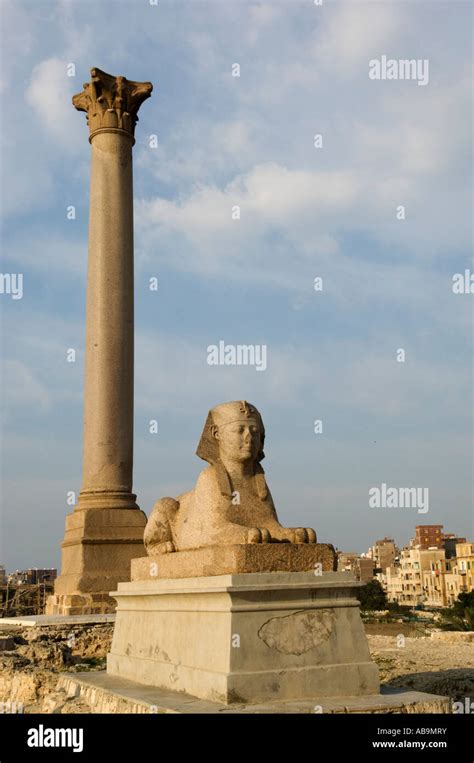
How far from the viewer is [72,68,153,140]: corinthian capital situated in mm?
17312

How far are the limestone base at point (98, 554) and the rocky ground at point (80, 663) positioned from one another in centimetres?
150

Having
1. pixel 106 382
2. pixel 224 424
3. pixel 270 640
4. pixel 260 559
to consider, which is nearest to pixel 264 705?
pixel 270 640

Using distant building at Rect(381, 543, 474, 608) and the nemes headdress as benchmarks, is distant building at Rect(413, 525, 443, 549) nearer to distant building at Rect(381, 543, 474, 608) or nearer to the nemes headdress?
distant building at Rect(381, 543, 474, 608)

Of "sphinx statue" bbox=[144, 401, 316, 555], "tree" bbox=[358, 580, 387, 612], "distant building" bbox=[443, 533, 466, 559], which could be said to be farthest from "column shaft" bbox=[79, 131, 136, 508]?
"distant building" bbox=[443, 533, 466, 559]

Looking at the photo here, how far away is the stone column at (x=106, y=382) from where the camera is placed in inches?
607

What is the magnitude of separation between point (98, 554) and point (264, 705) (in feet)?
33.2

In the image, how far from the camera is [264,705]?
18.7 feet

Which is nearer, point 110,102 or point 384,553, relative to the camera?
point 110,102

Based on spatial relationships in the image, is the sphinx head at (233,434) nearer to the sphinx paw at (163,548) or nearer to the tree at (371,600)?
the sphinx paw at (163,548)

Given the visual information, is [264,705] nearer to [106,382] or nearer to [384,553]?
[106,382]

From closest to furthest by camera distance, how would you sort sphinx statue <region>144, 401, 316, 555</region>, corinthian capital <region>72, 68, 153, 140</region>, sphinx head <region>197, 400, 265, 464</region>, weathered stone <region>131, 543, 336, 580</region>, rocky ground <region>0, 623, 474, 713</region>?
weathered stone <region>131, 543, 336, 580</region> < sphinx statue <region>144, 401, 316, 555</region> < sphinx head <region>197, 400, 265, 464</region> < rocky ground <region>0, 623, 474, 713</region> < corinthian capital <region>72, 68, 153, 140</region>

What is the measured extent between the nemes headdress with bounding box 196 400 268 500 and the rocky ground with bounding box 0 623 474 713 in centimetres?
227

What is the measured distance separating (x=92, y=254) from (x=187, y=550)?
35.4 feet
